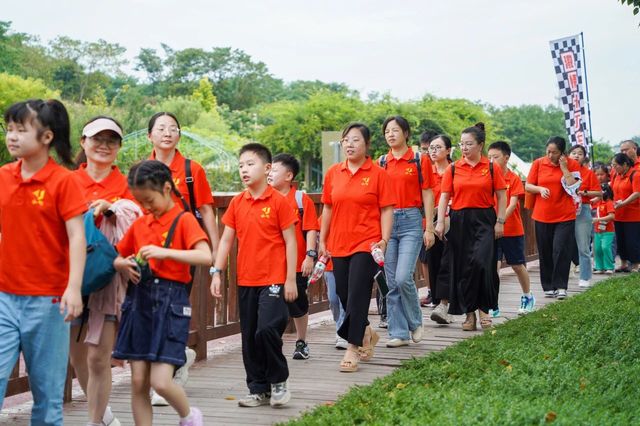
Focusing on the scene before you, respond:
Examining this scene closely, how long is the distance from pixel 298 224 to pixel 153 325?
365 centimetres

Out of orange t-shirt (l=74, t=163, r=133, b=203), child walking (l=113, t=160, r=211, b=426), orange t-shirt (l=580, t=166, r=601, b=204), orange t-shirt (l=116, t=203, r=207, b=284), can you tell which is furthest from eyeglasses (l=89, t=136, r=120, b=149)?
orange t-shirt (l=580, t=166, r=601, b=204)

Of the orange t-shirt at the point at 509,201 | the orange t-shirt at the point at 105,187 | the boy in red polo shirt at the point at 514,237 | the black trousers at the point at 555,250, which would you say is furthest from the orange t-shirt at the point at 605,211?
the orange t-shirt at the point at 105,187

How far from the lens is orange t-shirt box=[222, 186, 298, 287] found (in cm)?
700

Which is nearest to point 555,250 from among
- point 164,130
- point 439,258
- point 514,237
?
point 514,237

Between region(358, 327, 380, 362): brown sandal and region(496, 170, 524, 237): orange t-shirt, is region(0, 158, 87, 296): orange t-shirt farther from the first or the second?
region(496, 170, 524, 237): orange t-shirt

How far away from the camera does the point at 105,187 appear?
6000 mm

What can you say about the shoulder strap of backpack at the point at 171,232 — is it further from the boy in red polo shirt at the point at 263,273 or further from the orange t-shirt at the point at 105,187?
the boy in red polo shirt at the point at 263,273

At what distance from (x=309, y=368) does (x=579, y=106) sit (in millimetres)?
14154

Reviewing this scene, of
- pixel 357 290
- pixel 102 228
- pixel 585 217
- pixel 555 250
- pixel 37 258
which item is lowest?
pixel 555 250

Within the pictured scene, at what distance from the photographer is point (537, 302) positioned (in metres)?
13.9

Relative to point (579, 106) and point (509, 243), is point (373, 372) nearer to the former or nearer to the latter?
point (509, 243)

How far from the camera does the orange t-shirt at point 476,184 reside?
10688 millimetres

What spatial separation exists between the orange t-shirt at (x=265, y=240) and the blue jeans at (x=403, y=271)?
109 inches

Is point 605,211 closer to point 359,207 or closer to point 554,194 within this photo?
point 554,194
